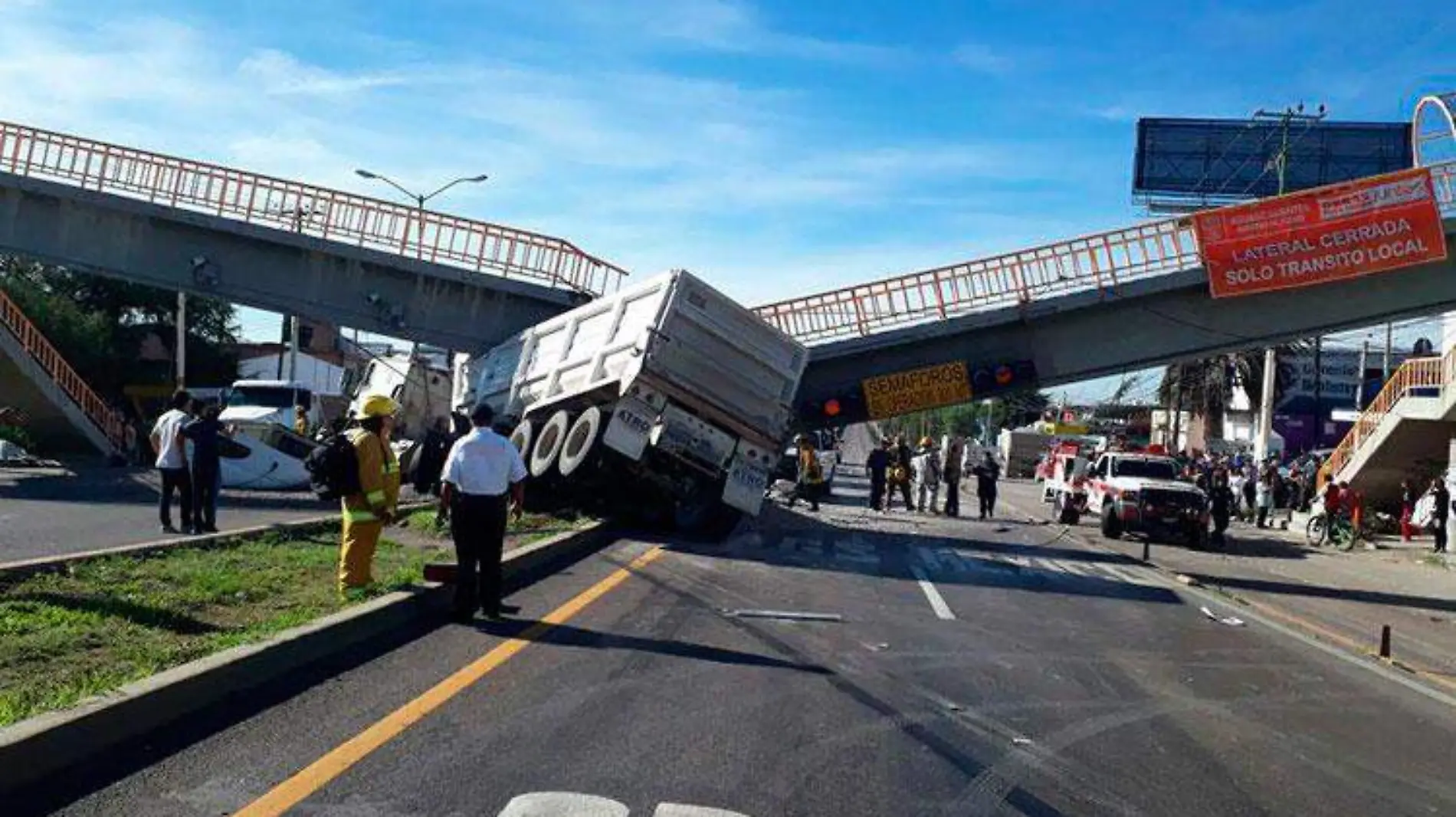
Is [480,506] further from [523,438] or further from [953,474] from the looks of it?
[953,474]

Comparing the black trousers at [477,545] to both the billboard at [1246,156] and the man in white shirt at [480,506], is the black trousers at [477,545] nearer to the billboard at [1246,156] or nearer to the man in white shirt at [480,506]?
the man in white shirt at [480,506]

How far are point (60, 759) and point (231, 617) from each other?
3319mm

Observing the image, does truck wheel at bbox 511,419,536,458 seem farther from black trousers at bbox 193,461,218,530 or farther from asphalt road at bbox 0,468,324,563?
black trousers at bbox 193,461,218,530

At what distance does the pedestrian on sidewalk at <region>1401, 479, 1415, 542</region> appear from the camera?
1128 inches

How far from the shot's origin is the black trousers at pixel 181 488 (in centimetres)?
1473

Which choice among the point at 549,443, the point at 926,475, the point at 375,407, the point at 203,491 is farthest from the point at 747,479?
the point at 926,475

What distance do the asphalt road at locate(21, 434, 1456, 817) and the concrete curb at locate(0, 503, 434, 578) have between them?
3444 mm

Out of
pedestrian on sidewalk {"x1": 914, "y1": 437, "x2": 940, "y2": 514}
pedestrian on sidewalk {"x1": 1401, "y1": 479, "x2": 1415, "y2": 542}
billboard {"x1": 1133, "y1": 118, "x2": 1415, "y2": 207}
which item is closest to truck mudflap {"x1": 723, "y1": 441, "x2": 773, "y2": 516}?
pedestrian on sidewalk {"x1": 914, "y1": 437, "x2": 940, "y2": 514}

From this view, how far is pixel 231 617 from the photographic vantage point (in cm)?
848

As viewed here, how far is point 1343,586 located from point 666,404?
34.8ft

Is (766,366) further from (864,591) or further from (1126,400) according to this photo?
(1126,400)

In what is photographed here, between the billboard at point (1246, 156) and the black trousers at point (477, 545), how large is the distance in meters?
50.8

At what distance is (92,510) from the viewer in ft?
59.7

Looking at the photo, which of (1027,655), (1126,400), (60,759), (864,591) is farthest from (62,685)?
(1126,400)
